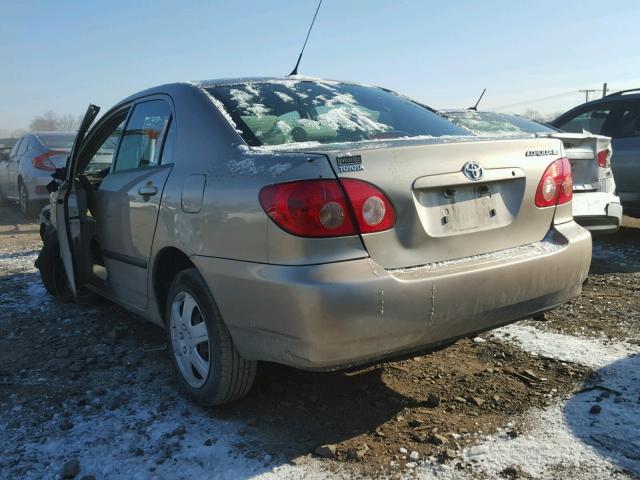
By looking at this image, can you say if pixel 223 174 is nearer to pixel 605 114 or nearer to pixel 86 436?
pixel 86 436

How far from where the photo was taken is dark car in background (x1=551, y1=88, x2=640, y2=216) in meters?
6.57

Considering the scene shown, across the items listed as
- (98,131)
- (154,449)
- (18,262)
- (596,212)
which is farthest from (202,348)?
(18,262)

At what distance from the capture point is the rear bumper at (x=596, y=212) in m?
5.09

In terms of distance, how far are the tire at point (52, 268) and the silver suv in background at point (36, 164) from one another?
528 cm

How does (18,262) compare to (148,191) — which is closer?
(148,191)

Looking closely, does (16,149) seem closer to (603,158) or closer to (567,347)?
(603,158)

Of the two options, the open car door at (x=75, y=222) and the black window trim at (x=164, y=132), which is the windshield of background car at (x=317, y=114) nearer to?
the black window trim at (x=164, y=132)

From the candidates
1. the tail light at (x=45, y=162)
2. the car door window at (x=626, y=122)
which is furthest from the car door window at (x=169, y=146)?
the tail light at (x=45, y=162)

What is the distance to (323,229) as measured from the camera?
7.42 feet

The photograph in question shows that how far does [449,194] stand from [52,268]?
3.69 m

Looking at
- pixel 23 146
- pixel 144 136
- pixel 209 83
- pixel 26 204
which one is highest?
pixel 209 83

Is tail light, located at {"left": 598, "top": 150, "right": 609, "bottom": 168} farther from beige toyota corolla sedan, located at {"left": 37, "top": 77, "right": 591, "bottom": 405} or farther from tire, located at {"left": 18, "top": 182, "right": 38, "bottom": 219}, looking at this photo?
tire, located at {"left": 18, "top": 182, "right": 38, "bottom": 219}

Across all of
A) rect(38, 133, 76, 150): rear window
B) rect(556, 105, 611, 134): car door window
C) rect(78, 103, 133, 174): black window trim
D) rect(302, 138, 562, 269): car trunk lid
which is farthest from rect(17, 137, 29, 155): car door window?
rect(302, 138, 562, 269): car trunk lid

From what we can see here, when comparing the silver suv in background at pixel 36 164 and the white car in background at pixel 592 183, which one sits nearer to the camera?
the white car in background at pixel 592 183
